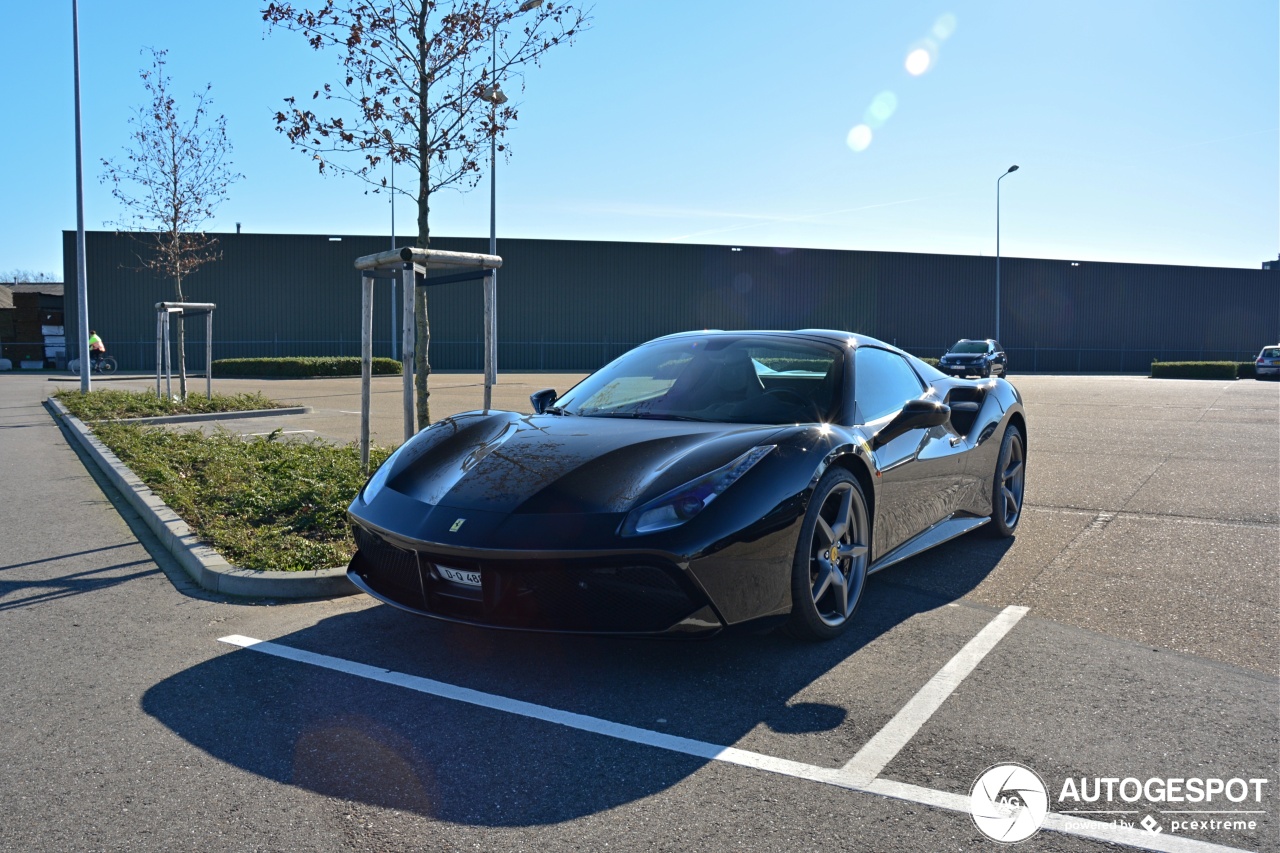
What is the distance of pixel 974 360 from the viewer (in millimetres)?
36156

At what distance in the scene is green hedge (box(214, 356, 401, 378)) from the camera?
3141 centimetres

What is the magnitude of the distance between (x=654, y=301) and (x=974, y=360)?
15.9 m

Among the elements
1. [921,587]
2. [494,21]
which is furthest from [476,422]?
[494,21]

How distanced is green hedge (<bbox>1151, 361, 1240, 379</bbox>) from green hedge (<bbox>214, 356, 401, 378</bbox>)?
30.9m

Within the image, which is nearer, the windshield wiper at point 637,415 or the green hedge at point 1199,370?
the windshield wiper at point 637,415

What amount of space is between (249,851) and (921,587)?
3537 mm

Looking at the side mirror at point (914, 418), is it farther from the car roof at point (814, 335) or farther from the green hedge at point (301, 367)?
the green hedge at point (301, 367)

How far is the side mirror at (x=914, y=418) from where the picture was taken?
460 cm

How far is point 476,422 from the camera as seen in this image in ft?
15.5

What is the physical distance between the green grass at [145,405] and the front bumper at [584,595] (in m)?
12.5

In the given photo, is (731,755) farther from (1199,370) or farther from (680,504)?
(1199,370)

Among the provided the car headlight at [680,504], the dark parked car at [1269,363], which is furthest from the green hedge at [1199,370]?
the car headlight at [680,504]

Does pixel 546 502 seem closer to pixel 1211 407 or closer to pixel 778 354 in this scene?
pixel 778 354

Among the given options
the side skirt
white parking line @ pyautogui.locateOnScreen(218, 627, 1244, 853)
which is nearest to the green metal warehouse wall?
the side skirt
